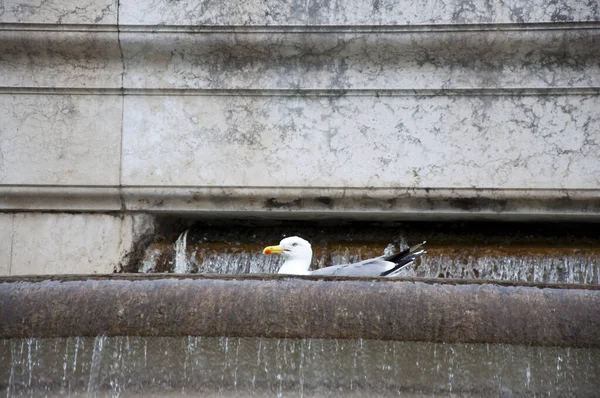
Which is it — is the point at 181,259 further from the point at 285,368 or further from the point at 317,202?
the point at 285,368

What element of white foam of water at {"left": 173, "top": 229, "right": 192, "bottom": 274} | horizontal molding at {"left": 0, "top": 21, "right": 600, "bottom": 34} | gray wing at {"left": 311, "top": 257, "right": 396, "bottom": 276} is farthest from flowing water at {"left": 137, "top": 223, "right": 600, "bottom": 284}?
horizontal molding at {"left": 0, "top": 21, "right": 600, "bottom": 34}

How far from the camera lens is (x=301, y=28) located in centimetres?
454

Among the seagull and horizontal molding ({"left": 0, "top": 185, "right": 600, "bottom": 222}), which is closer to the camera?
the seagull

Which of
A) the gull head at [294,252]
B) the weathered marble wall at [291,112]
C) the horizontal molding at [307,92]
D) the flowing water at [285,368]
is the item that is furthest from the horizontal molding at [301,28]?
the flowing water at [285,368]

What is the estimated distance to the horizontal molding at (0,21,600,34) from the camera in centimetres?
444

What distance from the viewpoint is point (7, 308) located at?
2.74 meters

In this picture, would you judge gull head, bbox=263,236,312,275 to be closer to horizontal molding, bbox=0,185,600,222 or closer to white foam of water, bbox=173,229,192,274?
horizontal molding, bbox=0,185,600,222

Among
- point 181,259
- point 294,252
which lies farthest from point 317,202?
point 181,259

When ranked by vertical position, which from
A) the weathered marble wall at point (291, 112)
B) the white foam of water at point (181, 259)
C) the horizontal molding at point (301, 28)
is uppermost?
the horizontal molding at point (301, 28)

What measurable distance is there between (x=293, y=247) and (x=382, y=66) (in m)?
1.01

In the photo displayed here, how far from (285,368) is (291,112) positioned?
2064 mm

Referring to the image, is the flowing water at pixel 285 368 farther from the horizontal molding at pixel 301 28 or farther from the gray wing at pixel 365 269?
the horizontal molding at pixel 301 28

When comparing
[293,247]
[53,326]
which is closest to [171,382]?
[53,326]

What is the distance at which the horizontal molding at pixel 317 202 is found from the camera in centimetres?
440
